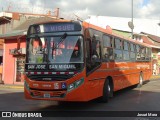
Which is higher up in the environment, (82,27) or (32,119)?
(82,27)

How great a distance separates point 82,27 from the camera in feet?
35.4

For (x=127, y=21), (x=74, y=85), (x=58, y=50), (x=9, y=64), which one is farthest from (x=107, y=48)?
(x=127, y=21)

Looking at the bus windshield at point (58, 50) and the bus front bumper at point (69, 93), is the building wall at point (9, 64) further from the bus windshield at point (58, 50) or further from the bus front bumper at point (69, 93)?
the bus front bumper at point (69, 93)

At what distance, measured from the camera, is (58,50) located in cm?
1067

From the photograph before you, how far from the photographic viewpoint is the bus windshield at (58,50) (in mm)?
10539

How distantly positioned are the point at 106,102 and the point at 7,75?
15671mm

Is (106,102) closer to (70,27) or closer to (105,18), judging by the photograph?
(70,27)

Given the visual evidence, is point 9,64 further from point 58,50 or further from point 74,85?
point 74,85

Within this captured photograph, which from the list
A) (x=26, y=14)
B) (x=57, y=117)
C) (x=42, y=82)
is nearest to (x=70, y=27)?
(x=42, y=82)

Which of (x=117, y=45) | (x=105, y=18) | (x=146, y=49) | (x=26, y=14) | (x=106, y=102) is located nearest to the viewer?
(x=106, y=102)

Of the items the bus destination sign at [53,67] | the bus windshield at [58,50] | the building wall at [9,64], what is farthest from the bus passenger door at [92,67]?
the building wall at [9,64]

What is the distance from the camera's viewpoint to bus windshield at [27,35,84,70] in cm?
1054

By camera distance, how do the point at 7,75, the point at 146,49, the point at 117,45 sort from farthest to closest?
the point at 7,75 < the point at 146,49 < the point at 117,45

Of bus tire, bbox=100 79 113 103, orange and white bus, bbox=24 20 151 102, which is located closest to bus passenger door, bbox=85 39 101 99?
orange and white bus, bbox=24 20 151 102
